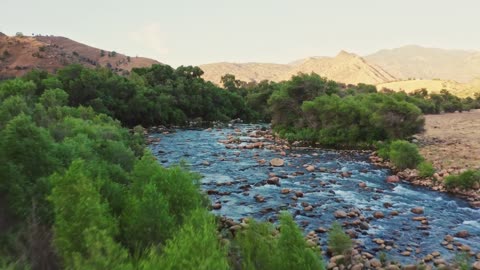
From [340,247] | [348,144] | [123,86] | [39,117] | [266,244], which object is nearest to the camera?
[266,244]

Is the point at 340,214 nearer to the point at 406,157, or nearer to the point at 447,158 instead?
the point at 406,157

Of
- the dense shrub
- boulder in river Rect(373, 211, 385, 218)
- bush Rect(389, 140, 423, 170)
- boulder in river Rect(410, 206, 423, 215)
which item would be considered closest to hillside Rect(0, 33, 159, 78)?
the dense shrub

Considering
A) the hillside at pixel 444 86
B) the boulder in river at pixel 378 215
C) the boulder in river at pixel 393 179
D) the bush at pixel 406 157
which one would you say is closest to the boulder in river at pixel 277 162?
the boulder in river at pixel 393 179

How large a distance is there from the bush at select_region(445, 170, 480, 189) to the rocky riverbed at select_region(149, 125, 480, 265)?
149 centimetres

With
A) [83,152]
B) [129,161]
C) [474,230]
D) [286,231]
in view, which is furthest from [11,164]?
[474,230]

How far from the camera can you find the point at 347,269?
1745cm

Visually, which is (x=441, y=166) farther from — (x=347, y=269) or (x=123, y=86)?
(x=123, y=86)

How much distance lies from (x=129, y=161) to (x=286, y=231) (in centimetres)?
1370

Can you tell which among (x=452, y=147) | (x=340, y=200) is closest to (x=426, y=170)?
(x=340, y=200)

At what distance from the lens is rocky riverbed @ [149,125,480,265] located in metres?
21.1

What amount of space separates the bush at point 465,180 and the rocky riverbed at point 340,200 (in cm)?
149

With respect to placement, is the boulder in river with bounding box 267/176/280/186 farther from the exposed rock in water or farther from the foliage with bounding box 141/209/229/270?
the foliage with bounding box 141/209/229/270

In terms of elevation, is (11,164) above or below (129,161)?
above

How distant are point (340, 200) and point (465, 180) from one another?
32.1 ft
